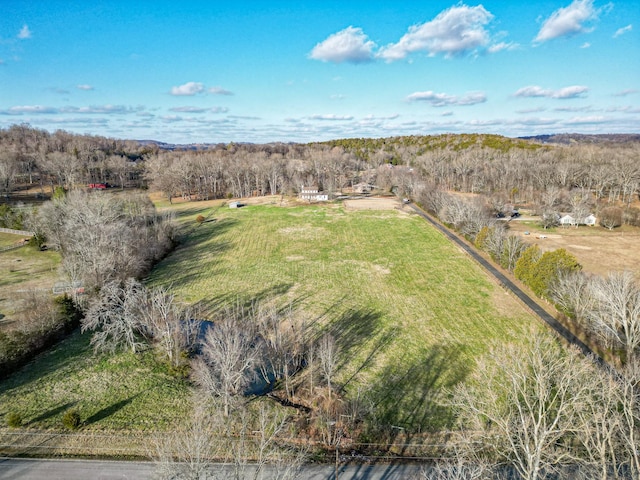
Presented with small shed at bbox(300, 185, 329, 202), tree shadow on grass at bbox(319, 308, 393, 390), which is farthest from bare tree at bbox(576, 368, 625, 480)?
small shed at bbox(300, 185, 329, 202)

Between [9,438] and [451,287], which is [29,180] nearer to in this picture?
[9,438]

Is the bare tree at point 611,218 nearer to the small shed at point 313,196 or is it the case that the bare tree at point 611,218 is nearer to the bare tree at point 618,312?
the bare tree at point 618,312

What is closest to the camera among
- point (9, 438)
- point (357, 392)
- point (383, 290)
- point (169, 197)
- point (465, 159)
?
point (9, 438)

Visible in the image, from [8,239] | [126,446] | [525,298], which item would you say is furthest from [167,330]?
[8,239]

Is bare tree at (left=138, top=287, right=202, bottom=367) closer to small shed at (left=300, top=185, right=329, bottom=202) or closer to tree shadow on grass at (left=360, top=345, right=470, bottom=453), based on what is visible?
tree shadow on grass at (left=360, top=345, right=470, bottom=453)

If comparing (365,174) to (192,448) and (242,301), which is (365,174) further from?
(192,448)

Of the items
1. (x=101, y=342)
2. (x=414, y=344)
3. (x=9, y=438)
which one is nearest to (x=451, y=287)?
(x=414, y=344)
